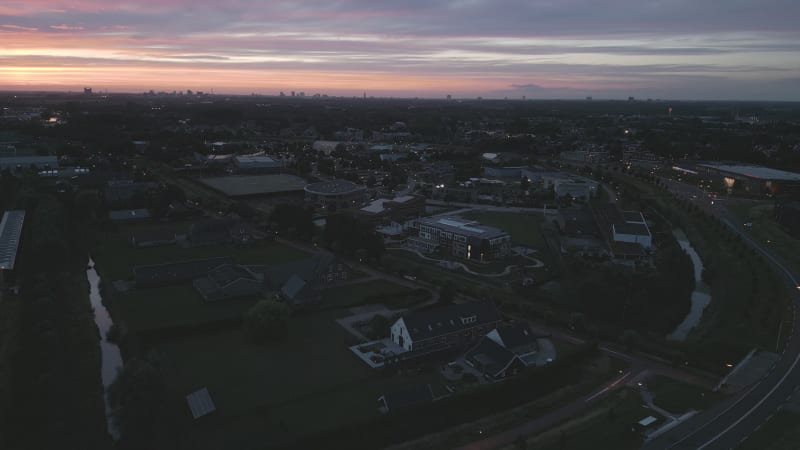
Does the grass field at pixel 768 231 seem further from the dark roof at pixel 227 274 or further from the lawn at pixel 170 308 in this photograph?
the lawn at pixel 170 308

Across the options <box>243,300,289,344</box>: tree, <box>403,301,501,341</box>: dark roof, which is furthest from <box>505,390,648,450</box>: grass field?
<box>243,300,289,344</box>: tree

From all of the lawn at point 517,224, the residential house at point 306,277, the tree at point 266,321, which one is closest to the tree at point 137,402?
the tree at point 266,321

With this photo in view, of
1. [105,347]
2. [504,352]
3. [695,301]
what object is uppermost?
[504,352]

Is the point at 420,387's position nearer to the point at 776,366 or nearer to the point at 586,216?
the point at 776,366

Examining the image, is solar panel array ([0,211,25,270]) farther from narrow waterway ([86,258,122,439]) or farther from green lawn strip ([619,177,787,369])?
green lawn strip ([619,177,787,369])

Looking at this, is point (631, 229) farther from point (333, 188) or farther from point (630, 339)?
point (333, 188)

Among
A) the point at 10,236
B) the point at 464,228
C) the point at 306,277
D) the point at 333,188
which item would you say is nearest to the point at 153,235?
the point at 10,236

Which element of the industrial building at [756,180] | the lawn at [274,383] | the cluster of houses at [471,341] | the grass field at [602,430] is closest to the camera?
the grass field at [602,430]
